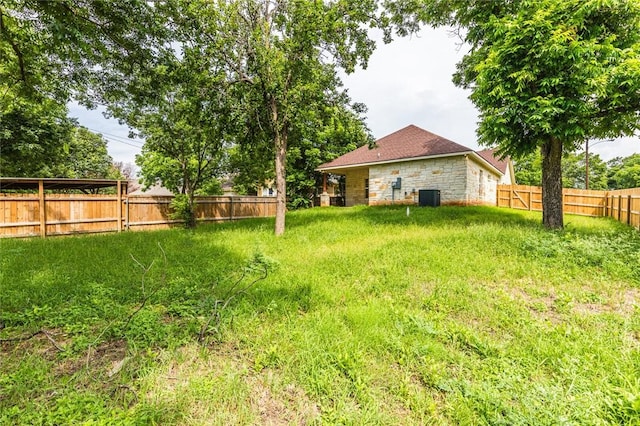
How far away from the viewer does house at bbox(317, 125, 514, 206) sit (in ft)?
44.7

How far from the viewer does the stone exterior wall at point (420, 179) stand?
44.5 feet

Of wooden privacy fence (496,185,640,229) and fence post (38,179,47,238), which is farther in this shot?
wooden privacy fence (496,185,640,229)

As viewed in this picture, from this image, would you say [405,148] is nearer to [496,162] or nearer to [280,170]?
[496,162]

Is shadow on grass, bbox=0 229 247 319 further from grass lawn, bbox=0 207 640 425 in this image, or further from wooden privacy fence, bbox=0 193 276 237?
wooden privacy fence, bbox=0 193 276 237

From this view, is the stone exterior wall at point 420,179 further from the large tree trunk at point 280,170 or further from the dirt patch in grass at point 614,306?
the dirt patch in grass at point 614,306

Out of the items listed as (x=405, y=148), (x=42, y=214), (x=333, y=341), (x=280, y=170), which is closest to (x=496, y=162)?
(x=405, y=148)

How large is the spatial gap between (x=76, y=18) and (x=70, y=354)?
174 inches

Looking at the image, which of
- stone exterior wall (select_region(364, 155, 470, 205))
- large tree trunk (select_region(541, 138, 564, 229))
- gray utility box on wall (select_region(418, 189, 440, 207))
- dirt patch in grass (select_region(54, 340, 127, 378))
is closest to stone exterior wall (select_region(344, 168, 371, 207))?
stone exterior wall (select_region(364, 155, 470, 205))

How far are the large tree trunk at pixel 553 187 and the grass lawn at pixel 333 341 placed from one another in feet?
7.23

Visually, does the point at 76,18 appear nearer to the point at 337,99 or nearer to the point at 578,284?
the point at 337,99

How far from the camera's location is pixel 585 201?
1519cm

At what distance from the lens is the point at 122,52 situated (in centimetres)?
508

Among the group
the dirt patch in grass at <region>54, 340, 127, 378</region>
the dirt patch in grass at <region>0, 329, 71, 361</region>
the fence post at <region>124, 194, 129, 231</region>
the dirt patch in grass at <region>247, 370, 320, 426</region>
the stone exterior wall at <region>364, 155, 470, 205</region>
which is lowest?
the dirt patch in grass at <region>247, 370, 320, 426</region>

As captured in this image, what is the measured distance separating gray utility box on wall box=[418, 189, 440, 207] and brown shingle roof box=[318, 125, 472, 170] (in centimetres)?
185
